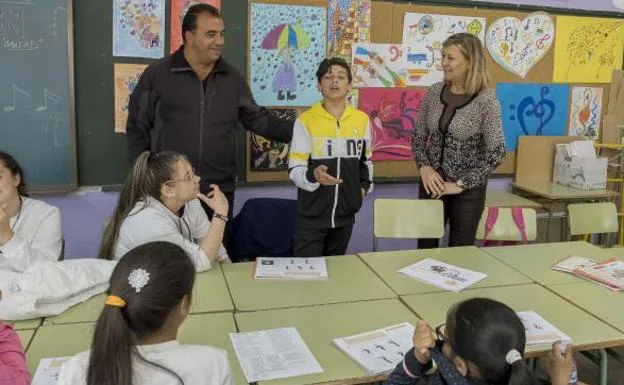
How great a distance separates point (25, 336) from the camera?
5.86 feet

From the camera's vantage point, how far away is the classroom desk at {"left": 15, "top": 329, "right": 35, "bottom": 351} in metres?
1.73

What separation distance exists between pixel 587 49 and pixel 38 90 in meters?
3.90

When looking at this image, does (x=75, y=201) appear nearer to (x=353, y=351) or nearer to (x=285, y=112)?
(x=285, y=112)

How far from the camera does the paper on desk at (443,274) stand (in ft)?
7.58

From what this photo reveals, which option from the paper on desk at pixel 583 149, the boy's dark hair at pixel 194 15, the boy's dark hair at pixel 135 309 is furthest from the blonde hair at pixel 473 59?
the boy's dark hair at pixel 135 309

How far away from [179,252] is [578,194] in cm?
371

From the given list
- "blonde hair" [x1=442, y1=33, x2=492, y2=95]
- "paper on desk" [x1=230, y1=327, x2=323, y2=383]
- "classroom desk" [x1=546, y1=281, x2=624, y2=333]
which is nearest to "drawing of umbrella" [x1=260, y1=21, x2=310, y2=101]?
"blonde hair" [x1=442, y1=33, x2=492, y2=95]

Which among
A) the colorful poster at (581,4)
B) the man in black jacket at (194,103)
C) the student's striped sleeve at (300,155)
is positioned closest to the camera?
the student's striped sleeve at (300,155)

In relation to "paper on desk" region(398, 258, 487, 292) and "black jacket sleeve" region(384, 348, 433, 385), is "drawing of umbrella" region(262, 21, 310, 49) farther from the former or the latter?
"black jacket sleeve" region(384, 348, 433, 385)

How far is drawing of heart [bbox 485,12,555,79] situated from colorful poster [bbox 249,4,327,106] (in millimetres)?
1322

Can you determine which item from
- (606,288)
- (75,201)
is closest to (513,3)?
(606,288)

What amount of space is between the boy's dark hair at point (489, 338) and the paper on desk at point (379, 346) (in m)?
0.32

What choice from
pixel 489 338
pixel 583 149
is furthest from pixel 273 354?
pixel 583 149

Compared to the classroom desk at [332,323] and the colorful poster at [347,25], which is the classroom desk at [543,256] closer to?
the classroom desk at [332,323]
